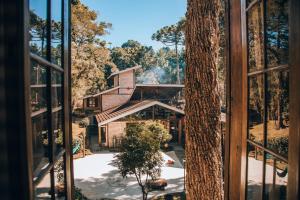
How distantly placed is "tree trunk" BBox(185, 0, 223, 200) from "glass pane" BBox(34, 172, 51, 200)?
97.3 inches

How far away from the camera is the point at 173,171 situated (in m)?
12.2

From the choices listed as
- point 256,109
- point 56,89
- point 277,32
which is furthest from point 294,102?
point 56,89

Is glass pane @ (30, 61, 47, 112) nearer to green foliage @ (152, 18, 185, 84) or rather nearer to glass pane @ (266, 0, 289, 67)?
glass pane @ (266, 0, 289, 67)

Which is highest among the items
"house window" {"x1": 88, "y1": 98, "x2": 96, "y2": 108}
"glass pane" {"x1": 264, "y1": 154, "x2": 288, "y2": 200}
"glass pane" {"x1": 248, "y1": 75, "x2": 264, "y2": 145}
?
"glass pane" {"x1": 248, "y1": 75, "x2": 264, "y2": 145}

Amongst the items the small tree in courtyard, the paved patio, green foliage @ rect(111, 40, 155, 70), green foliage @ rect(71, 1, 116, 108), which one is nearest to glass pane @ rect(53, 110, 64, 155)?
the small tree in courtyard

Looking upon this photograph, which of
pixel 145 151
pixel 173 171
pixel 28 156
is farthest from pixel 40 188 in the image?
pixel 173 171

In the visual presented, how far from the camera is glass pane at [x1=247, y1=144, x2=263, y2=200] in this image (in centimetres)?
159

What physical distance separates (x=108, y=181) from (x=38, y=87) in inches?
414

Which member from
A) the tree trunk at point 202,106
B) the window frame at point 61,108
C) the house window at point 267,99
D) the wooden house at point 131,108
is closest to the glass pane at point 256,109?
the house window at point 267,99

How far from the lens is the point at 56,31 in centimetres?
156

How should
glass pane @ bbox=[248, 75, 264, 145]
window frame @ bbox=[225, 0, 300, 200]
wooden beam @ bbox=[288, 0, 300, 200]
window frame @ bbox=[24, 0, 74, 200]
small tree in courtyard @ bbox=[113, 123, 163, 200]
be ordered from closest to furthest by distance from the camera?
wooden beam @ bbox=[288, 0, 300, 200], window frame @ bbox=[24, 0, 74, 200], glass pane @ bbox=[248, 75, 264, 145], window frame @ bbox=[225, 0, 300, 200], small tree in courtyard @ bbox=[113, 123, 163, 200]

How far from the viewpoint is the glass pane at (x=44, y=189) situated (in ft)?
3.73

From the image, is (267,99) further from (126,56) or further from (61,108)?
(126,56)

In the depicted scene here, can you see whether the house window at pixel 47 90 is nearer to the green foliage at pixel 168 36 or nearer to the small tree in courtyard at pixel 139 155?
the small tree in courtyard at pixel 139 155
